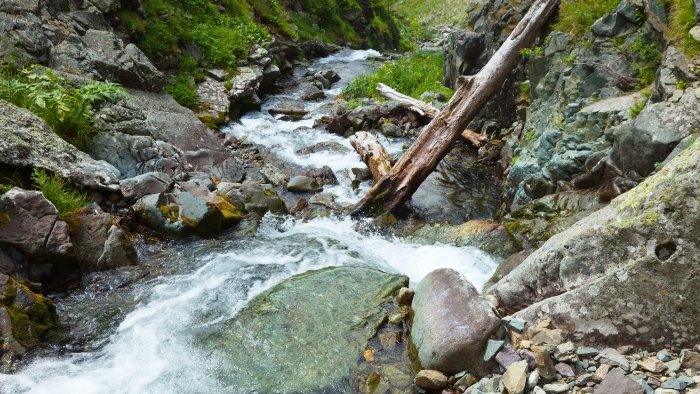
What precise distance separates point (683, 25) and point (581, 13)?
130 inches

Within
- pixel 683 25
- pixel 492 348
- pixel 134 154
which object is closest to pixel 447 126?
pixel 683 25

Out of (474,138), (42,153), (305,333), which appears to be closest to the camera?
(305,333)

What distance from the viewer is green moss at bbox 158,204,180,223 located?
8211 millimetres

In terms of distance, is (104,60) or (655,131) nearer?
(655,131)

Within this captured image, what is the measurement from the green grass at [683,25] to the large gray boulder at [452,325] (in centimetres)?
470

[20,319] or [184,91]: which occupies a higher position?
[184,91]

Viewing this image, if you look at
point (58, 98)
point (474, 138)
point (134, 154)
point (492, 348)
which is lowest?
point (474, 138)

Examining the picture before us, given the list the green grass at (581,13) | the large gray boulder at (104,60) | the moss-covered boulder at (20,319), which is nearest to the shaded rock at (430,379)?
the moss-covered boulder at (20,319)

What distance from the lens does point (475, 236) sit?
854 centimetres

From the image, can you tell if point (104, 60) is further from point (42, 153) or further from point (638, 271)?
point (638, 271)

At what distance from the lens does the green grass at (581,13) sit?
9.41m

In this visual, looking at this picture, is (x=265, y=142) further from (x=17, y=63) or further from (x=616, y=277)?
(x=616, y=277)

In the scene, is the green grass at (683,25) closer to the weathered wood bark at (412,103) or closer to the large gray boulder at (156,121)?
the weathered wood bark at (412,103)

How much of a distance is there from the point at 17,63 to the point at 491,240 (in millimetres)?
10448
